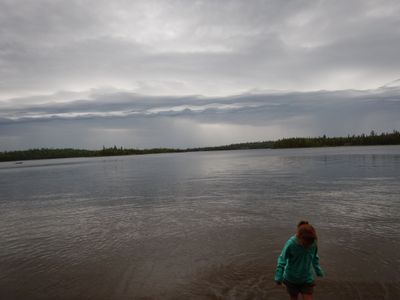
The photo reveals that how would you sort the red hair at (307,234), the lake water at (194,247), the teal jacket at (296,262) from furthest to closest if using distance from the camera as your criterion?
the lake water at (194,247)
the teal jacket at (296,262)
the red hair at (307,234)

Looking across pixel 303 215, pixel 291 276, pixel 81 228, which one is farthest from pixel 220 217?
pixel 291 276

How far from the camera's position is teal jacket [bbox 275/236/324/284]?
6.54 metres

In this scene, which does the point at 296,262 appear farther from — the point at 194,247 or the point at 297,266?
the point at 194,247

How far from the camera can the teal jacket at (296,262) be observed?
6.54 metres

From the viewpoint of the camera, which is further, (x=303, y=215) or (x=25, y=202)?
(x=25, y=202)

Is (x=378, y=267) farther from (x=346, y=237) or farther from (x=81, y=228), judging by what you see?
(x=81, y=228)

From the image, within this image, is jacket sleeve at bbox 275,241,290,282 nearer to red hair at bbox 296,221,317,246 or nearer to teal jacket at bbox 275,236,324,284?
teal jacket at bbox 275,236,324,284

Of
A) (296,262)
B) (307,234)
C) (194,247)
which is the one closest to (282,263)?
(296,262)

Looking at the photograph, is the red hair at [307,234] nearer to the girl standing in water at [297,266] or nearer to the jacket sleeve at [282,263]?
the girl standing in water at [297,266]

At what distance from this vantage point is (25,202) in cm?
2819

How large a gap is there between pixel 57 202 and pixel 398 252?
24689 mm

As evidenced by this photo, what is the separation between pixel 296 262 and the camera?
661 centimetres

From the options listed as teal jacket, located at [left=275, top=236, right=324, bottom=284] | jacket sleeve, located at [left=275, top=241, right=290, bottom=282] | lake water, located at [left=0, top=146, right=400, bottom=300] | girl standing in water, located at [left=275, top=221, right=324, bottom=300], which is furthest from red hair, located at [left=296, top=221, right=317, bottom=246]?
lake water, located at [left=0, top=146, right=400, bottom=300]

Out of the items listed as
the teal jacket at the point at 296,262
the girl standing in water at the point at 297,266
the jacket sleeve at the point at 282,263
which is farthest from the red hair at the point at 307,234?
the jacket sleeve at the point at 282,263
